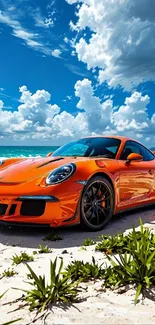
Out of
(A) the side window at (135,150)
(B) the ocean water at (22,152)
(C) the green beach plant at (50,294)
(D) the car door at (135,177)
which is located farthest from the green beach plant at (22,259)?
(B) the ocean water at (22,152)

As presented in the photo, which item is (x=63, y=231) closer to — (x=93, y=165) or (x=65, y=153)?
(x=93, y=165)

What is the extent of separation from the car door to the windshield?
19 cm

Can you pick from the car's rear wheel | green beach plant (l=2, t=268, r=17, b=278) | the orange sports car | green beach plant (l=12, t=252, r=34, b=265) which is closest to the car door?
the orange sports car

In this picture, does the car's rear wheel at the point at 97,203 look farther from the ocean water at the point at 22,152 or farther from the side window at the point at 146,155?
the ocean water at the point at 22,152

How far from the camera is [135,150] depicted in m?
5.94

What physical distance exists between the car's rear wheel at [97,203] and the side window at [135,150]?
90 centimetres

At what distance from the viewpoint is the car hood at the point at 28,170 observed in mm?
4496

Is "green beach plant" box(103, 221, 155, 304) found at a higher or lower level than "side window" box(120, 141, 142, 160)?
lower

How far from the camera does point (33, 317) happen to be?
200 cm

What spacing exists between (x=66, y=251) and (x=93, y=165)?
4.87 ft

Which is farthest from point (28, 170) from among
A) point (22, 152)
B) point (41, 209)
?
point (22, 152)

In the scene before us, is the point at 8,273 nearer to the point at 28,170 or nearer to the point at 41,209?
the point at 41,209

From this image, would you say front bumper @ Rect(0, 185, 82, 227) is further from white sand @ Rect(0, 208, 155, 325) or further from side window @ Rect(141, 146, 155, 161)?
side window @ Rect(141, 146, 155, 161)

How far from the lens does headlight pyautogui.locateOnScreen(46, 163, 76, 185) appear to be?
169 inches
